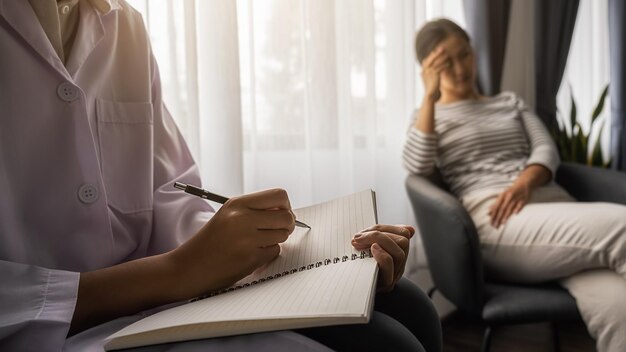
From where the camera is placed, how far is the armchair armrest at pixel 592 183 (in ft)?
5.15

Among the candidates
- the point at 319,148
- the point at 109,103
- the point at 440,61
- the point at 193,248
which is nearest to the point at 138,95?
the point at 109,103

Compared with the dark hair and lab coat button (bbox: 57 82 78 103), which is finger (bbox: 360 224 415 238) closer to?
lab coat button (bbox: 57 82 78 103)

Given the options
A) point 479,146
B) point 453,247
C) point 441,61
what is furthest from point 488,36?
point 453,247

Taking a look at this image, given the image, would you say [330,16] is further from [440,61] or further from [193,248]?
[193,248]

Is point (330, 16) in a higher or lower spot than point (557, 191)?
higher

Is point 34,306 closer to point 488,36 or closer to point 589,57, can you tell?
point 488,36

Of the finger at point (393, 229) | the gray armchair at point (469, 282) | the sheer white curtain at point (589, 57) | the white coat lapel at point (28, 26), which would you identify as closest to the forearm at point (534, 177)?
the gray armchair at point (469, 282)

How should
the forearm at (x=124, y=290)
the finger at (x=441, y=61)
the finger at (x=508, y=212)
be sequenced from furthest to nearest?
the finger at (x=441, y=61), the finger at (x=508, y=212), the forearm at (x=124, y=290)

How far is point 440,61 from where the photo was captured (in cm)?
177

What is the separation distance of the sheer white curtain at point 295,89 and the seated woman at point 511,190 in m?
0.15

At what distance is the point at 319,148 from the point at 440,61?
22.8 inches

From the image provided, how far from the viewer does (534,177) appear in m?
1.60

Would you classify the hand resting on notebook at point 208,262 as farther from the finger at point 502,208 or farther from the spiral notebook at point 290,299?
the finger at point 502,208

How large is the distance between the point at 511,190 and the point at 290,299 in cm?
120
